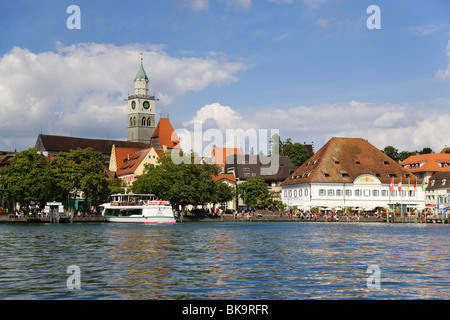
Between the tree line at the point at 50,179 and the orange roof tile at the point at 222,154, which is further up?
the orange roof tile at the point at 222,154

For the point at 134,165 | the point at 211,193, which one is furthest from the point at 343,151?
the point at 134,165

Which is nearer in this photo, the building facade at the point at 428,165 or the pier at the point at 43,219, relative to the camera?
the pier at the point at 43,219

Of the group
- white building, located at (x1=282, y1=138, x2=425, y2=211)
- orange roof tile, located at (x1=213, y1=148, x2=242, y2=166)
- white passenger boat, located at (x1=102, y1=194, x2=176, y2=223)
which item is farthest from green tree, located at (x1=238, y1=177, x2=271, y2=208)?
orange roof tile, located at (x1=213, y1=148, x2=242, y2=166)

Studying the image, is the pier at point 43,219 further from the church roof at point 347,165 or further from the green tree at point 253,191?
the church roof at point 347,165

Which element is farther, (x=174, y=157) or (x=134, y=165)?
(x=134, y=165)

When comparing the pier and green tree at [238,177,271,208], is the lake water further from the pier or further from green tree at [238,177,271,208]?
green tree at [238,177,271,208]

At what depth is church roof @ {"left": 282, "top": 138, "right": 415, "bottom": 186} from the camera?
368 feet

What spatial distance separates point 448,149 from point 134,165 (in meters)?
91.4

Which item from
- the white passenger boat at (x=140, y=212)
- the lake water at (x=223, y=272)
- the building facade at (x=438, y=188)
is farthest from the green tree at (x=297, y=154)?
the lake water at (x=223, y=272)

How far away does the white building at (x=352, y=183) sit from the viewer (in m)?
111
